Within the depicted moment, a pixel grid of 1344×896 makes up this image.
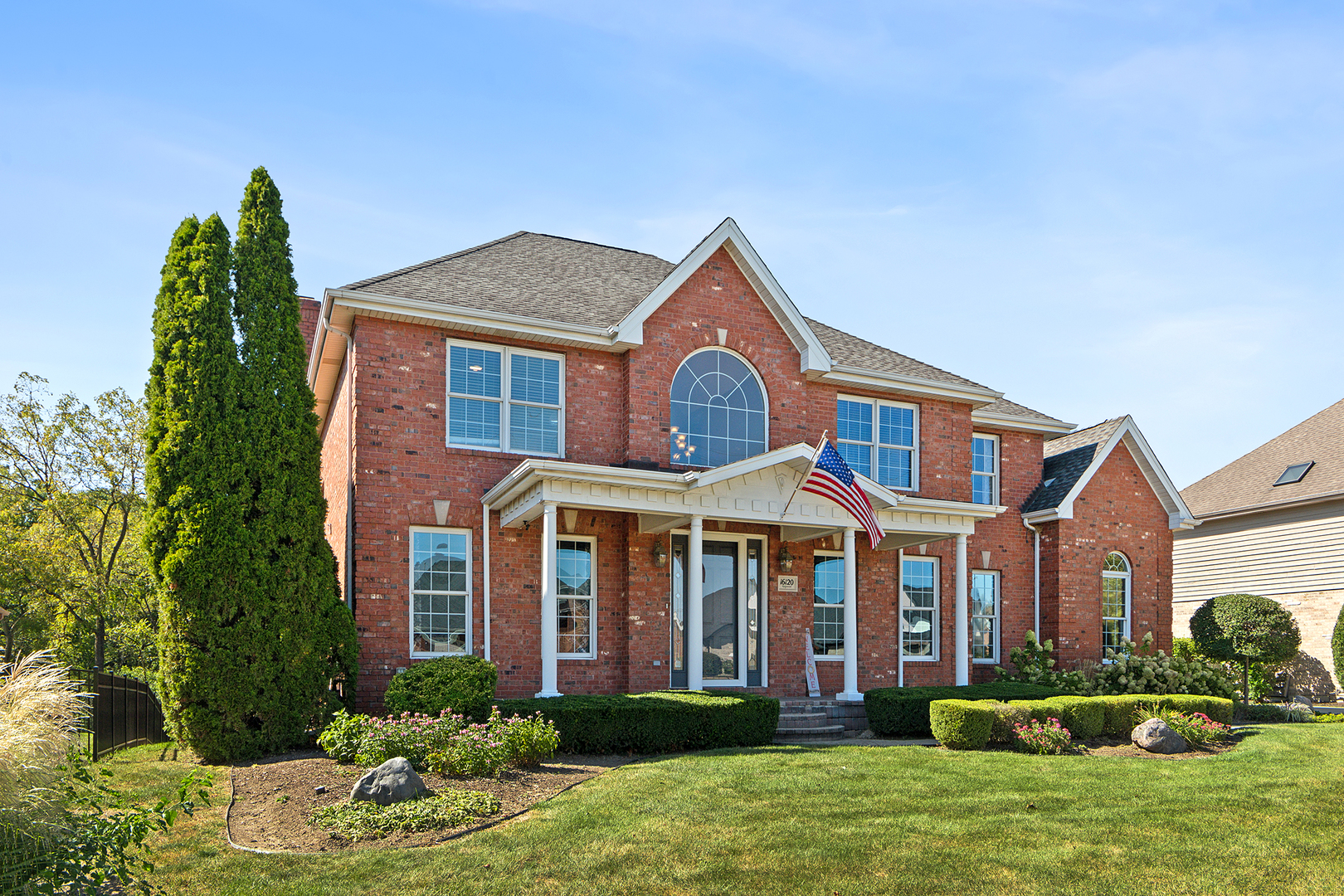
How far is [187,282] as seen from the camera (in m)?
13.0

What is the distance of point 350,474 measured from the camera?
49.5 ft

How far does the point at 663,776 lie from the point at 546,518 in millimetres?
4714

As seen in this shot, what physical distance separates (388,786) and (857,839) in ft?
13.8

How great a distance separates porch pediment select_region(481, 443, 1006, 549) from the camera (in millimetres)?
13836

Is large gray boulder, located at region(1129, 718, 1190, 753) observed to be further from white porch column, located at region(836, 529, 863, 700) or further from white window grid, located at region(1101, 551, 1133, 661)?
white window grid, located at region(1101, 551, 1133, 661)

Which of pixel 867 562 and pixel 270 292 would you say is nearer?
pixel 270 292

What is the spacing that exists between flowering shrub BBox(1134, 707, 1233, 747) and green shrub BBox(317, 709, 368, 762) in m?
11.2

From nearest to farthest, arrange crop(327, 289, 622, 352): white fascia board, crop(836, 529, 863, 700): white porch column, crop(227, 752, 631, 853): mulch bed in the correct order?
1. crop(227, 752, 631, 853): mulch bed
2. crop(327, 289, 622, 352): white fascia board
3. crop(836, 529, 863, 700): white porch column

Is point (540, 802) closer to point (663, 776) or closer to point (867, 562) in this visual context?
point (663, 776)

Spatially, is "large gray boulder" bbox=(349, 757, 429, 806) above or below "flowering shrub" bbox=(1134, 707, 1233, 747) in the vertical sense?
above

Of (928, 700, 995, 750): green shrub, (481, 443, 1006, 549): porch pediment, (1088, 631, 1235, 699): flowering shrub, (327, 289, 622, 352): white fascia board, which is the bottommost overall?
(1088, 631, 1235, 699): flowering shrub


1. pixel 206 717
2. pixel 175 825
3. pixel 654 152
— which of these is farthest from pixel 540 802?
pixel 654 152

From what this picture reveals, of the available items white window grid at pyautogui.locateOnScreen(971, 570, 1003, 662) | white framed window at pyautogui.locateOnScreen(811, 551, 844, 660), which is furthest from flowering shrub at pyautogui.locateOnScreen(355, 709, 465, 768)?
white window grid at pyautogui.locateOnScreen(971, 570, 1003, 662)

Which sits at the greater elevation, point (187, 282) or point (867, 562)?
point (187, 282)
